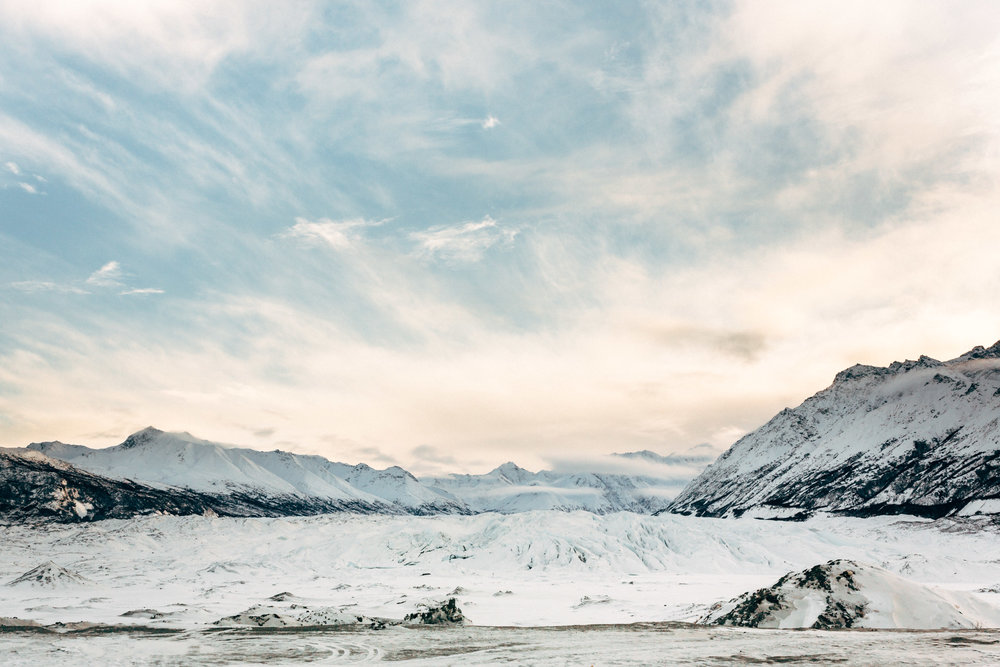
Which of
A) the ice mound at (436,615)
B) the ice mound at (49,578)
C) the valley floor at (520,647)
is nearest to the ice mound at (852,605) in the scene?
the valley floor at (520,647)

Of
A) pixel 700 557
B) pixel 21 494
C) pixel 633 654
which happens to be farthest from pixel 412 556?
pixel 21 494

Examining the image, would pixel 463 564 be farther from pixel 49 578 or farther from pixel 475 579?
pixel 49 578

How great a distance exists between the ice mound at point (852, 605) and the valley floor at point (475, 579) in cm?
281

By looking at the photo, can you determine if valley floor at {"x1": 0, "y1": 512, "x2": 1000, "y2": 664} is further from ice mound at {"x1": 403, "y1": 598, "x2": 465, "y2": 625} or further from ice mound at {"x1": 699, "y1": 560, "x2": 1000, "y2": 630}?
ice mound at {"x1": 699, "y1": 560, "x2": 1000, "y2": 630}

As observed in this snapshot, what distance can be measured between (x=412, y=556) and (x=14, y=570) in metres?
58.0

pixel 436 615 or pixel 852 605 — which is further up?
pixel 852 605

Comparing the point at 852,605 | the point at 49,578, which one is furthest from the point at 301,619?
the point at 49,578

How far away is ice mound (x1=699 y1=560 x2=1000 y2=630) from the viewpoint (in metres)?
31.4

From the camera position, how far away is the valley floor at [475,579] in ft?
89.6

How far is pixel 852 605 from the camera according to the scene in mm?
32281

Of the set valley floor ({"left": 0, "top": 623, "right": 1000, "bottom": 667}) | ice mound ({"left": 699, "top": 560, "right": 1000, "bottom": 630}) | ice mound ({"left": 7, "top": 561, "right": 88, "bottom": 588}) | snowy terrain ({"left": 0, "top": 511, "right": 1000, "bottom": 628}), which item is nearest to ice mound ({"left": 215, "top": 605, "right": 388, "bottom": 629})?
snowy terrain ({"left": 0, "top": 511, "right": 1000, "bottom": 628})

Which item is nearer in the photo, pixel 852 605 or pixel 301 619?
pixel 852 605

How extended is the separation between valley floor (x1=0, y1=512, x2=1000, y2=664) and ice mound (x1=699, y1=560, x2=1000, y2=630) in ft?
9.22

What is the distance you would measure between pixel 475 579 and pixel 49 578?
155 ft
